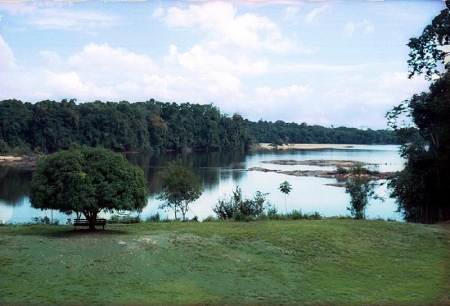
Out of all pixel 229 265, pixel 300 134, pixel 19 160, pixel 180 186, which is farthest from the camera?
pixel 300 134

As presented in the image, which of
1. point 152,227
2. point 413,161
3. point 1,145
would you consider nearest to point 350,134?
point 1,145

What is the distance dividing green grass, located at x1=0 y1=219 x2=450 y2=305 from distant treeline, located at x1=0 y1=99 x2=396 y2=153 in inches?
650

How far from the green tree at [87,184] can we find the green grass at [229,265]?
0.62m

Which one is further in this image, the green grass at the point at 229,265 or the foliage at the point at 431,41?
the foliage at the point at 431,41

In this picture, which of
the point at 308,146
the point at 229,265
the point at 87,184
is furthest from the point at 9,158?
the point at 308,146

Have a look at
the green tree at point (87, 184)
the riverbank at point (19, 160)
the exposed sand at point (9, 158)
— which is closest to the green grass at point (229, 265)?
the green tree at point (87, 184)

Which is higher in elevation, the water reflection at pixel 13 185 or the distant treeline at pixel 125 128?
the distant treeline at pixel 125 128

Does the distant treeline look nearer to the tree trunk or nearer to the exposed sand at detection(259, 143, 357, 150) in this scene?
the exposed sand at detection(259, 143, 357, 150)

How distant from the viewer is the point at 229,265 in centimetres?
785

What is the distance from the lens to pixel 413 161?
658 inches

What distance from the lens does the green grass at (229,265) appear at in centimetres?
600

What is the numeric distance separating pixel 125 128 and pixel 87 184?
47666mm

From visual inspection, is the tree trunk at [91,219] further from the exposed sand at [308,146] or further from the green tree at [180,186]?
the exposed sand at [308,146]

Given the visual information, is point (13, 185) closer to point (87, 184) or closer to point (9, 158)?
point (9, 158)
